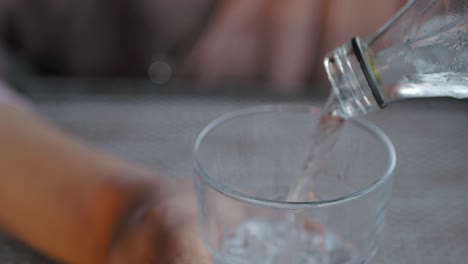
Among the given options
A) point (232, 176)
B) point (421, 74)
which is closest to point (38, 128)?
point (232, 176)

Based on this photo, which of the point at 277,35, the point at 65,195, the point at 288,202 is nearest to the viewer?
the point at 288,202

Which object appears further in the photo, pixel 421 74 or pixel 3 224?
pixel 3 224

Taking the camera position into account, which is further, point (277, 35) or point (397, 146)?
point (277, 35)

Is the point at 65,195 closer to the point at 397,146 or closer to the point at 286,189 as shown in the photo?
the point at 286,189

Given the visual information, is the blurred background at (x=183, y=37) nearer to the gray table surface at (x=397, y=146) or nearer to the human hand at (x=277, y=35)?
the human hand at (x=277, y=35)

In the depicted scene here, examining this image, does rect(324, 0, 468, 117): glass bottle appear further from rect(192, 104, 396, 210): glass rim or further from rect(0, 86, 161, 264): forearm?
rect(0, 86, 161, 264): forearm

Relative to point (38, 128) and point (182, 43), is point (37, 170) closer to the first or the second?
point (38, 128)

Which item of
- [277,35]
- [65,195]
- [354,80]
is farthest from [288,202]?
[277,35]
